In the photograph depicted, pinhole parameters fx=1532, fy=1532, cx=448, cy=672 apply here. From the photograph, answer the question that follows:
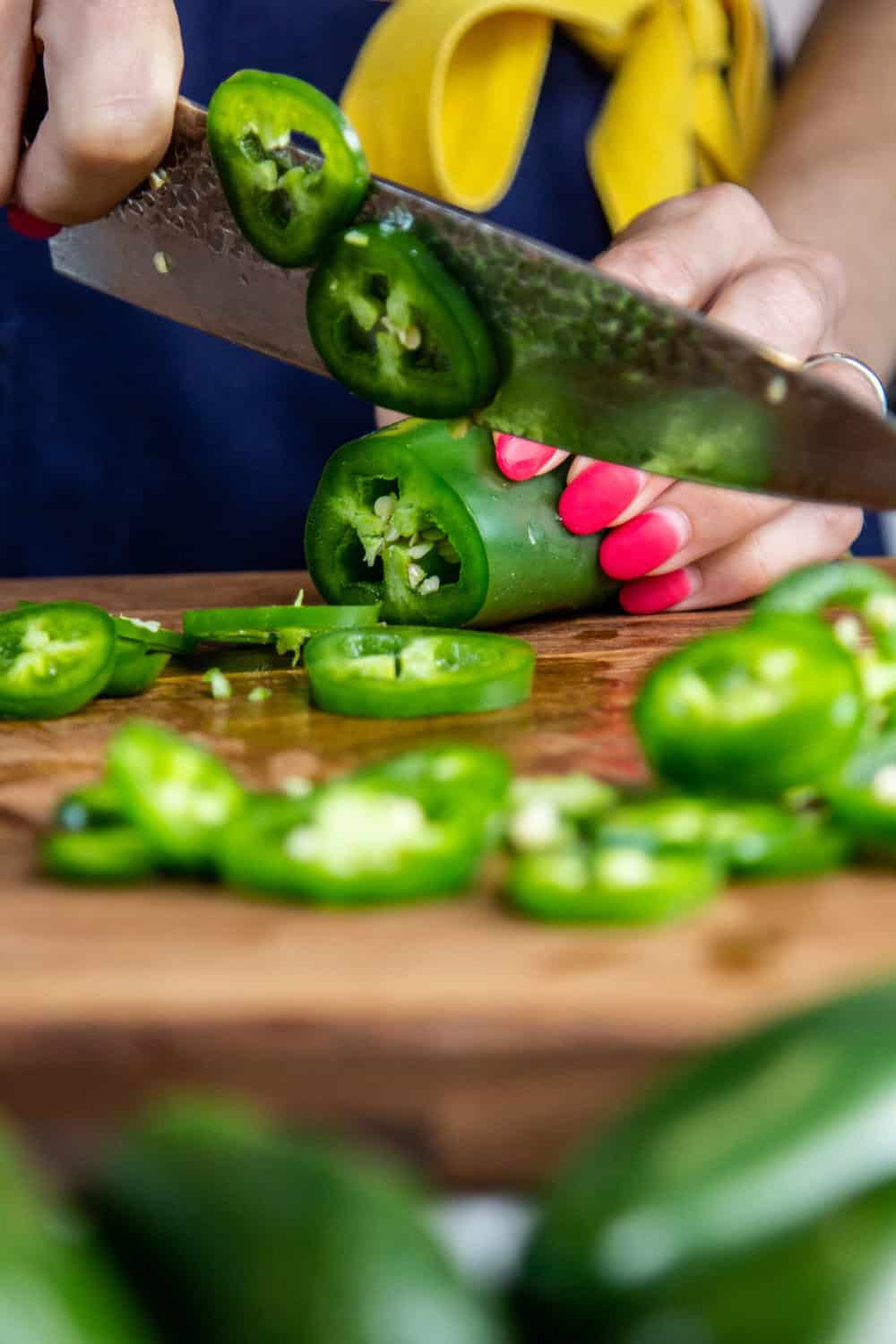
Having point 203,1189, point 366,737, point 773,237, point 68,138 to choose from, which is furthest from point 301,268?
point 203,1189

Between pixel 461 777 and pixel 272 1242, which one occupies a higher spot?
pixel 461 777

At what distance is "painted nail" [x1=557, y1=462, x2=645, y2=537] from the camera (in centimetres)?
197

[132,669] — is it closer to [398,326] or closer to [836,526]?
[398,326]

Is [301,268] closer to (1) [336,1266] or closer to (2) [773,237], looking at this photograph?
(2) [773,237]

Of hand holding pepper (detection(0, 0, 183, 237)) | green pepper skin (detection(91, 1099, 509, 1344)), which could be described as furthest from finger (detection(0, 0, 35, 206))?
green pepper skin (detection(91, 1099, 509, 1344))

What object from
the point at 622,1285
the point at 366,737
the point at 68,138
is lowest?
the point at 622,1285

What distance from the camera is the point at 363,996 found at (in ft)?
2.67

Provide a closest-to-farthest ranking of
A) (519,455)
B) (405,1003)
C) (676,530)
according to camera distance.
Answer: (405,1003), (519,455), (676,530)

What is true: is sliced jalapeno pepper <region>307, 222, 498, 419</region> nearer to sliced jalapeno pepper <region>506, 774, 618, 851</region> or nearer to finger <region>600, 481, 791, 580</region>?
finger <region>600, 481, 791, 580</region>

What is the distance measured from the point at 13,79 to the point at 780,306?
1.07 m

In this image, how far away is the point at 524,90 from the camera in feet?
9.21

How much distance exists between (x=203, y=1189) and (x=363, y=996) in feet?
0.74

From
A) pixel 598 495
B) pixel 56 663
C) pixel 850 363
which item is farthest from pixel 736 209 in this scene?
pixel 56 663

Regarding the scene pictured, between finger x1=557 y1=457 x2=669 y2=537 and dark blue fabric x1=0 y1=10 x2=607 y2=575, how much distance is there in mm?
1074
